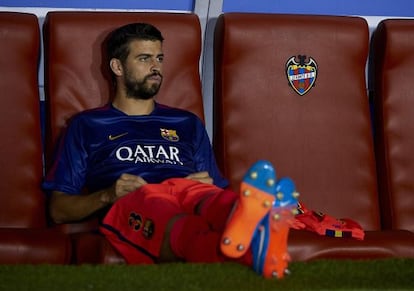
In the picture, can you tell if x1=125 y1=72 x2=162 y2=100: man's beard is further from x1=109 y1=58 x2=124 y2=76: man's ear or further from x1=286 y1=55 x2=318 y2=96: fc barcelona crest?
x1=286 y1=55 x2=318 y2=96: fc barcelona crest

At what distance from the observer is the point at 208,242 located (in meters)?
2.16

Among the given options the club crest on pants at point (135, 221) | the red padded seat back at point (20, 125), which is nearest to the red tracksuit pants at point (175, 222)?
the club crest on pants at point (135, 221)

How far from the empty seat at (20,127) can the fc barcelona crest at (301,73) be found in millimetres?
829

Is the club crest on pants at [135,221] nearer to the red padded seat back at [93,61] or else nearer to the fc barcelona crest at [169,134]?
the fc barcelona crest at [169,134]

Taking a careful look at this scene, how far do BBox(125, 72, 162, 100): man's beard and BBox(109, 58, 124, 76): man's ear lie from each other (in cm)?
4

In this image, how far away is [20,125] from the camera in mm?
3184

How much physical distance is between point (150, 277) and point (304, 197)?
4.31 ft

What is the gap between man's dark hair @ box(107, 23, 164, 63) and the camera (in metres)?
3.09

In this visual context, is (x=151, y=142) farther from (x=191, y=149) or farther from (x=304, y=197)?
(x=304, y=197)

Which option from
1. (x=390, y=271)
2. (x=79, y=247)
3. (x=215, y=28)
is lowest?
(x=79, y=247)

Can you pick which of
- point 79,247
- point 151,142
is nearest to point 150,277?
point 79,247

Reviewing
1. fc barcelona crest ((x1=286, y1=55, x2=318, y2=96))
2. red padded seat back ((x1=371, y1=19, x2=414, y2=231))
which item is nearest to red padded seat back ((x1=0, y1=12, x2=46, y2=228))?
fc barcelona crest ((x1=286, y1=55, x2=318, y2=96))

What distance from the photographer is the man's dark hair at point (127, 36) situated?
309 cm

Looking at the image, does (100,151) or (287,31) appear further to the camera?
(287,31)
